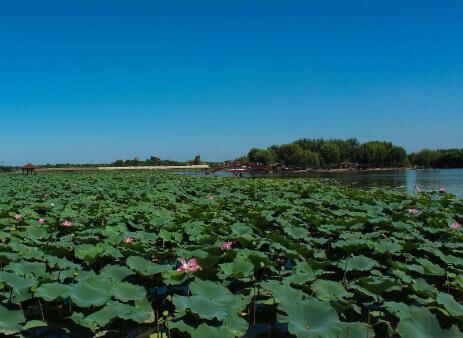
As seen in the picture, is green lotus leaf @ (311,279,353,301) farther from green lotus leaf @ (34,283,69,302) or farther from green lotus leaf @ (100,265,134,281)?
green lotus leaf @ (34,283,69,302)

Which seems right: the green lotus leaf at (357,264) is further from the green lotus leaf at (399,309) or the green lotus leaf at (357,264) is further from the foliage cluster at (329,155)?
the foliage cluster at (329,155)

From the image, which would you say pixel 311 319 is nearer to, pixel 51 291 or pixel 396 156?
pixel 51 291

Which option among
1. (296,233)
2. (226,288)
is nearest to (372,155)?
(296,233)

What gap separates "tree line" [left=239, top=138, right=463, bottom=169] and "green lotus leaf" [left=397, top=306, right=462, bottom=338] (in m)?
91.6

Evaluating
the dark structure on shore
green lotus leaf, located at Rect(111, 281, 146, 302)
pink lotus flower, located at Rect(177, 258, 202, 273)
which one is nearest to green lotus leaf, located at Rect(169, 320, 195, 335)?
green lotus leaf, located at Rect(111, 281, 146, 302)

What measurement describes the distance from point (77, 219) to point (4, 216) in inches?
69.6

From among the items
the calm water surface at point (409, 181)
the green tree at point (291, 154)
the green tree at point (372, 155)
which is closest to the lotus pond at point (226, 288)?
the calm water surface at point (409, 181)

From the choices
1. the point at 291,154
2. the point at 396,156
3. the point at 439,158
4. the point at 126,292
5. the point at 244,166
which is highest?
the point at 291,154

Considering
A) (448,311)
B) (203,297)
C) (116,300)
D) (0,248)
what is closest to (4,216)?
(0,248)

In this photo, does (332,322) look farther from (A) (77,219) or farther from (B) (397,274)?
(A) (77,219)

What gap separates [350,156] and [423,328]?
104990 millimetres

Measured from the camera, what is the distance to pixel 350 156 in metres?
103

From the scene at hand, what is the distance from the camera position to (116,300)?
2.92 metres

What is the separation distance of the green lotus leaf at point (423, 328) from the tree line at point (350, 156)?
301ft
